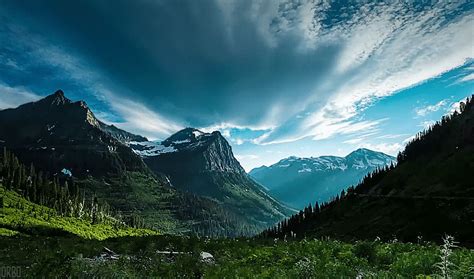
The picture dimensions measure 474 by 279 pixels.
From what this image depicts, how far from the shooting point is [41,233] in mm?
122500

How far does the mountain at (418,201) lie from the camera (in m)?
95.5

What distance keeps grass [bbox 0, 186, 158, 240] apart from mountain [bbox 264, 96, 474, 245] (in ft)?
325

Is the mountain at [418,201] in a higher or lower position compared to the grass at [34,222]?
higher

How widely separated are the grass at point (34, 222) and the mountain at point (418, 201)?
325ft

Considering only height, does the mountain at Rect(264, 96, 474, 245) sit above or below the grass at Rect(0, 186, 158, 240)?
above

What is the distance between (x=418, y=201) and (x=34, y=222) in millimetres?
145982

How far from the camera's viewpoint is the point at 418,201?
124 metres

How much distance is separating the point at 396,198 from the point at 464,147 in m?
47.1

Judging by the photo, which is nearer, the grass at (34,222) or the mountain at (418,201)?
the mountain at (418,201)

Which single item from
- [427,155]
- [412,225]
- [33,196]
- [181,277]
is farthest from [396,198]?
[33,196]

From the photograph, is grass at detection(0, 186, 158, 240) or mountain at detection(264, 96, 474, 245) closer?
mountain at detection(264, 96, 474, 245)

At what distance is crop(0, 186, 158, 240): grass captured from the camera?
386 feet

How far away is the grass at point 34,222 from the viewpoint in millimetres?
117631

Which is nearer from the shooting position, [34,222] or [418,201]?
[418,201]
